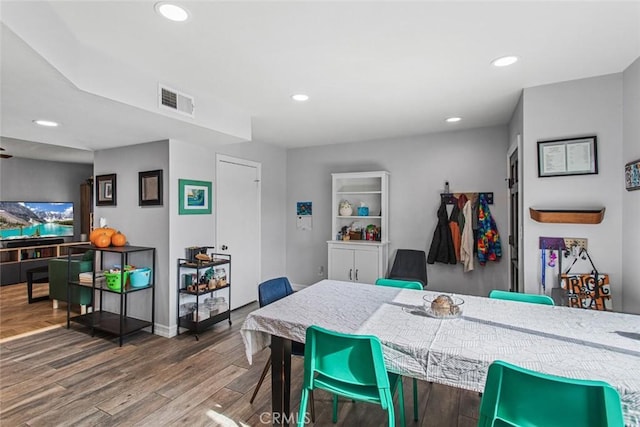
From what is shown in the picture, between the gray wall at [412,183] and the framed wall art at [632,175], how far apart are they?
1704 mm

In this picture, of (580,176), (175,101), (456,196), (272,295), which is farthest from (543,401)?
(456,196)

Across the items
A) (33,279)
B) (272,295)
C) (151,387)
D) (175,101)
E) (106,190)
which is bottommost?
(151,387)

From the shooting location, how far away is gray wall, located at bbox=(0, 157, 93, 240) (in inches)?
249

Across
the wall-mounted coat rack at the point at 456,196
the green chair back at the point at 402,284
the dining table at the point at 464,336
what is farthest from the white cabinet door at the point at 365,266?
the dining table at the point at 464,336

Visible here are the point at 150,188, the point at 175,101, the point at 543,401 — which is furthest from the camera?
the point at 150,188

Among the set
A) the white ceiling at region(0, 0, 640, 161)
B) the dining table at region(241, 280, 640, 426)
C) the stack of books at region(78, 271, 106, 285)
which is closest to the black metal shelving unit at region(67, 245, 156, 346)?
the stack of books at region(78, 271, 106, 285)

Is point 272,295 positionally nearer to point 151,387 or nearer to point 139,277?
point 151,387

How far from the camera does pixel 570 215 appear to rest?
2.48 meters

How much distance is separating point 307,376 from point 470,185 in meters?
3.47

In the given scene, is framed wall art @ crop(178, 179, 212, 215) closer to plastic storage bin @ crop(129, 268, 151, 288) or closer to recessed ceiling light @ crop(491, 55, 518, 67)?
plastic storage bin @ crop(129, 268, 151, 288)

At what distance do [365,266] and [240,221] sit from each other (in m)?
1.83

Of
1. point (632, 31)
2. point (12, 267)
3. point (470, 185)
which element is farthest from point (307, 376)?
point (12, 267)

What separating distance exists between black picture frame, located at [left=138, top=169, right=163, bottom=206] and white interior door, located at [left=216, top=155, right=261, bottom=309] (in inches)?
30.2

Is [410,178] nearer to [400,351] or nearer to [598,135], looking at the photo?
[598,135]
